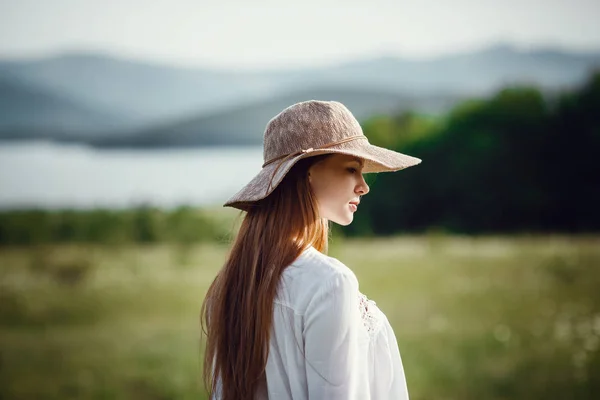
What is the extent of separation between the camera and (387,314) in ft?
18.6

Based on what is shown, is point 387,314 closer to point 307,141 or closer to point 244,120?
point 244,120

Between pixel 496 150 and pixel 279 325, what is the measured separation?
736cm

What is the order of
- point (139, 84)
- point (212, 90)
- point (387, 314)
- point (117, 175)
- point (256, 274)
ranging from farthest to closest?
point (212, 90) → point (139, 84) → point (117, 175) → point (387, 314) → point (256, 274)

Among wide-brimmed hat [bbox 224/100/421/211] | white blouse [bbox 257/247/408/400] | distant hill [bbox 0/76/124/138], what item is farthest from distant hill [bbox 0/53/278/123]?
white blouse [bbox 257/247/408/400]

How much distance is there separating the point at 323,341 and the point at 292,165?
1.02 ft

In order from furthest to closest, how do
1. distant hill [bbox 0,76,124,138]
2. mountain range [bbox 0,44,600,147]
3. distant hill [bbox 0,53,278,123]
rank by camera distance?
distant hill [bbox 0,53,278,123] < mountain range [bbox 0,44,600,147] < distant hill [bbox 0,76,124,138]

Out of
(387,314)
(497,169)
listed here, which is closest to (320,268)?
(387,314)

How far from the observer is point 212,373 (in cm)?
133

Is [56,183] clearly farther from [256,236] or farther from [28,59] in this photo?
[256,236]

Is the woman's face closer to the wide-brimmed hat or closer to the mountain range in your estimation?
the wide-brimmed hat

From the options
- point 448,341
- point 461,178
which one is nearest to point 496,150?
point 461,178

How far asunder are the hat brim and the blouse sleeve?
21 cm

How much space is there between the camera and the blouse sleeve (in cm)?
105

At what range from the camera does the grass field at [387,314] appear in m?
4.71
